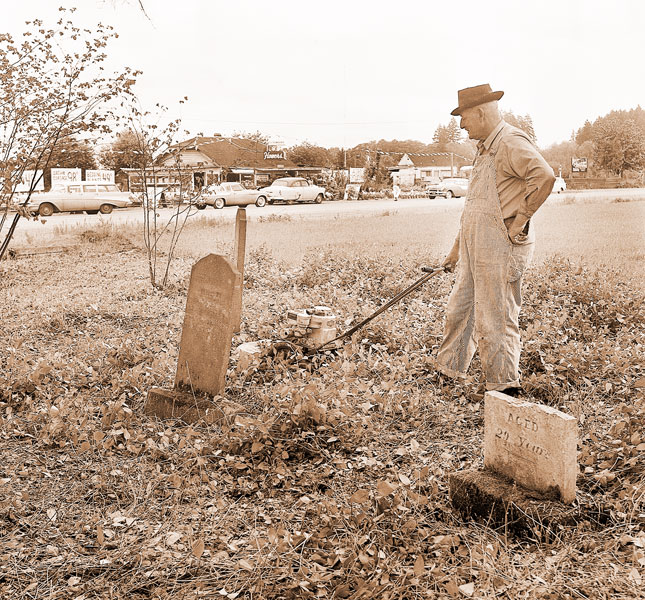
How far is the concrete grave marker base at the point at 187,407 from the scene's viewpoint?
15.1ft

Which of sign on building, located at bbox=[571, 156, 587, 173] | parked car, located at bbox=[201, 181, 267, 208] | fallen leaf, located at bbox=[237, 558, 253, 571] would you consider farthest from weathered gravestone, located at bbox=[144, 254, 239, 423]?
parked car, located at bbox=[201, 181, 267, 208]

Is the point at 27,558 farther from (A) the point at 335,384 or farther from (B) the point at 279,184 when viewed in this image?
(B) the point at 279,184

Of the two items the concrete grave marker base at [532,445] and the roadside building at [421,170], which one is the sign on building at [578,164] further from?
the roadside building at [421,170]

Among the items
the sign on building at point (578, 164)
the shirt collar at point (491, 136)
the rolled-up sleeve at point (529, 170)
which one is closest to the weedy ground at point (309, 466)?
the rolled-up sleeve at point (529, 170)

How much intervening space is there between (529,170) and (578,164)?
27.7 ft

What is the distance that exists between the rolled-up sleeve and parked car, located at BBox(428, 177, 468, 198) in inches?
762

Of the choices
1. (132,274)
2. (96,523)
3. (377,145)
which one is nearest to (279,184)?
(377,145)

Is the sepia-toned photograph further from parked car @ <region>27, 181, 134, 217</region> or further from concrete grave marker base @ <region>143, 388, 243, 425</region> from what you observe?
parked car @ <region>27, 181, 134, 217</region>

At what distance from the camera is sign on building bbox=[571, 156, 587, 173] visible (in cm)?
1170

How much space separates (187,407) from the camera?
4711 mm

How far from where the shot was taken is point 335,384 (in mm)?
4848

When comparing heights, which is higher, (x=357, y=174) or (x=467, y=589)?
(x=357, y=174)

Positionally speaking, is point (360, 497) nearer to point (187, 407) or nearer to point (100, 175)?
point (187, 407)

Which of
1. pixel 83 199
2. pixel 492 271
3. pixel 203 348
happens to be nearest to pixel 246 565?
pixel 203 348
